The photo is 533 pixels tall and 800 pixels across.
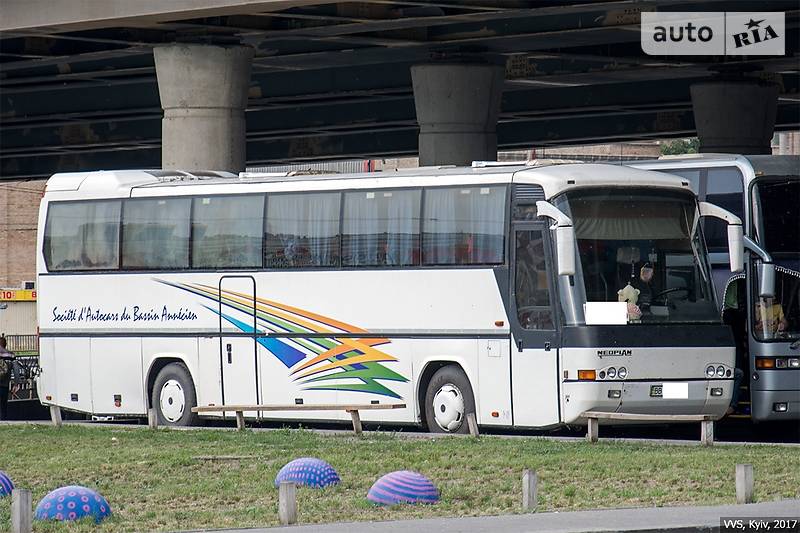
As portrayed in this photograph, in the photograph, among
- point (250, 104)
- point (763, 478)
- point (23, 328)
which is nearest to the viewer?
point (763, 478)

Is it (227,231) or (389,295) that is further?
(227,231)

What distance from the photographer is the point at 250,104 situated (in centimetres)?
5347

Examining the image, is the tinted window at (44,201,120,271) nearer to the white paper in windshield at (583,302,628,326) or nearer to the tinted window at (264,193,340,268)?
the tinted window at (264,193,340,268)

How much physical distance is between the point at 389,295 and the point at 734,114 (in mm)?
23170

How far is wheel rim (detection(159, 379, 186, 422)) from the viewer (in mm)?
27031

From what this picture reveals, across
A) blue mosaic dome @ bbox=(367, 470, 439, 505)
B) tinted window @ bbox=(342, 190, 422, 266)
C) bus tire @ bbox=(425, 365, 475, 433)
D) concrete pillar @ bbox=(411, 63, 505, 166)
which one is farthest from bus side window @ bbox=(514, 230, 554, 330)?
concrete pillar @ bbox=(411, 63, 505, 166)

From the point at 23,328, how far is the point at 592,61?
139ft

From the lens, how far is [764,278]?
920 inches

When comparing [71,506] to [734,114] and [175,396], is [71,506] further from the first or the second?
[734,114]

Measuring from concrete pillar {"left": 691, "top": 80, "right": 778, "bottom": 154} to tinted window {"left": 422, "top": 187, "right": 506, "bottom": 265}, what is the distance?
22.8 metres

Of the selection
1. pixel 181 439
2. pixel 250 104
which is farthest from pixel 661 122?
pixel 181 439

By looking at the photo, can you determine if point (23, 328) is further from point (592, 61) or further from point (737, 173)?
point (737, 173)

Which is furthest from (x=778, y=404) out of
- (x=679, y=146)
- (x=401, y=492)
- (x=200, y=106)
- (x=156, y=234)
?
(x=679, y=146)

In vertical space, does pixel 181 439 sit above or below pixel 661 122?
below
